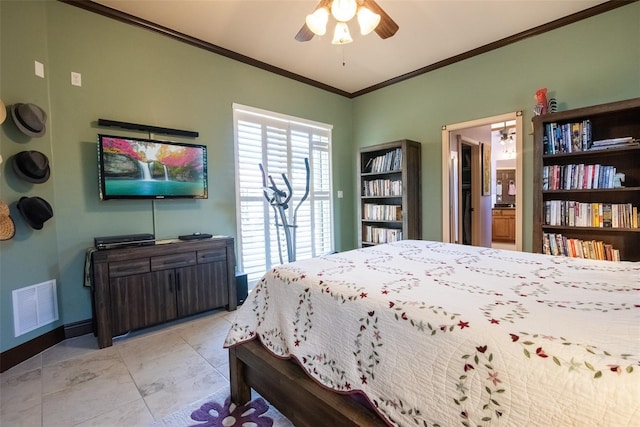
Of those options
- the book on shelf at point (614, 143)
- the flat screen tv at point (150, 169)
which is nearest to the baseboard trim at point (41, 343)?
the flat screen tv at point (150, 169)

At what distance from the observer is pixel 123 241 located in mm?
2512

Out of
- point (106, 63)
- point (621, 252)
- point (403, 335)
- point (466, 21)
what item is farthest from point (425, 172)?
point (106, 63)

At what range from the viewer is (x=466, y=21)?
291 cm

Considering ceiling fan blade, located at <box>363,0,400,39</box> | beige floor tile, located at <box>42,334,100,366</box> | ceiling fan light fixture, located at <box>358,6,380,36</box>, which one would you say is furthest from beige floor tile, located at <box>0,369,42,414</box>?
ceiling fan blade, located at <box>363,0,400,39</box>

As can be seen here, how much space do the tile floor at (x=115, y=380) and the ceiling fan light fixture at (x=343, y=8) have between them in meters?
2.51

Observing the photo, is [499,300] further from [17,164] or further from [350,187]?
[350,187]

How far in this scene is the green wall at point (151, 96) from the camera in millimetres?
2279

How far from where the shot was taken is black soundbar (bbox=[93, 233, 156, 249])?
2441 mm

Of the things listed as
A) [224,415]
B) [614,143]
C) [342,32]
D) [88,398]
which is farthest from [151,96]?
[614,143]

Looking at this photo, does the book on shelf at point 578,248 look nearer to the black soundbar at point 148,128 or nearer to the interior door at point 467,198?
the interior door at point 467,198

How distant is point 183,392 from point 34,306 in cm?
152

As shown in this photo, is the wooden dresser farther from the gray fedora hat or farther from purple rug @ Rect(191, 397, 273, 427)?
purple rug @ Rect(191, 397, 273, 427)

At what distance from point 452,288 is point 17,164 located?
9.95 ft

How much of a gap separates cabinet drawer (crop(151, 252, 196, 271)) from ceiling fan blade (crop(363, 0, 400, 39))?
253 centimetres
